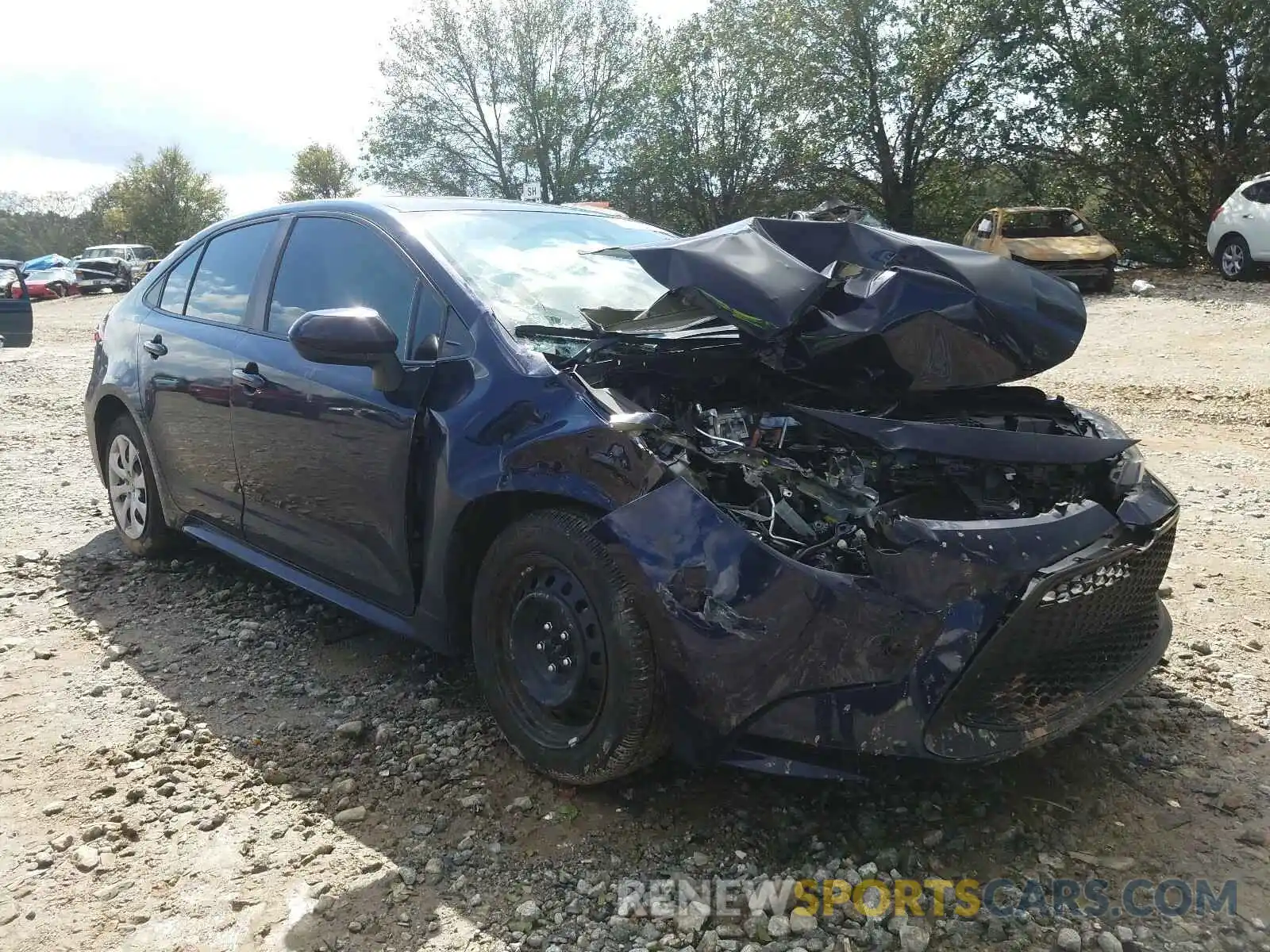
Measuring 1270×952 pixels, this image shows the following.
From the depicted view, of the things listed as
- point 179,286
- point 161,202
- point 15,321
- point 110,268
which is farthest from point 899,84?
point 161,202

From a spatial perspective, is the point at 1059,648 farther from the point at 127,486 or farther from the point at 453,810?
the point at 127,486

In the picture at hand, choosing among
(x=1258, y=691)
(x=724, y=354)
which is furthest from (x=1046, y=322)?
(x=1258, y=691)

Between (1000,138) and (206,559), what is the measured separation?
67.8 ft

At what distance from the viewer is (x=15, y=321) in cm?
1495

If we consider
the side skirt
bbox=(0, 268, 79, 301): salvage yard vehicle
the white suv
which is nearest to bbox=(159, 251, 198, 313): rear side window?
the side skirt

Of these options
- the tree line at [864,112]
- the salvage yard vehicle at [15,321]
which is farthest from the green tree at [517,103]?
the salvage yard vehicle at [15,321]

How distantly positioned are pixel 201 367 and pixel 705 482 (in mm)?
2547

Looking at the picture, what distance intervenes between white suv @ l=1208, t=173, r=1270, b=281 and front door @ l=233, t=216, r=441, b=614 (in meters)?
15.3

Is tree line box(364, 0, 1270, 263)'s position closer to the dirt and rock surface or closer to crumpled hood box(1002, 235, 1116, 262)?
crumpled hood box(1002, 235, 1116, 262)

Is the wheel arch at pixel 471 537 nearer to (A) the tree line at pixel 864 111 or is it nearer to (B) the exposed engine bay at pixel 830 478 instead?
Answer: (B) the exposed engine bay at pixel 830 478

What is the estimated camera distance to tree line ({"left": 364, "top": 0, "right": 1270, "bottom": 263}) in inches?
696

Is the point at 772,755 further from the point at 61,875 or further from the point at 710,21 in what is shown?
the point at 710,21

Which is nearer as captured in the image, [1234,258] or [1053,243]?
[1234,258]

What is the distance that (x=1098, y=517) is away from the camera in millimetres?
2406
